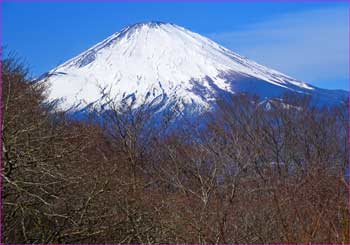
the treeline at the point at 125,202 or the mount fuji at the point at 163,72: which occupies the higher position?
the mount fuji at the point at 163,72

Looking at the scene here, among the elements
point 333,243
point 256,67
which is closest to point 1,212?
point 333,243

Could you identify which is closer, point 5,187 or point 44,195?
point 5,187

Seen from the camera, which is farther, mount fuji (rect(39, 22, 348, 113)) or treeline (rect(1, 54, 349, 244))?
mount fuji (rect(39, 22, 348, 113))

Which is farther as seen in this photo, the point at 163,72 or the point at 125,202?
the point at 163,72

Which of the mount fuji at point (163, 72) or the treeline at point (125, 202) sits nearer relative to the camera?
the treeline at point (125, 202)

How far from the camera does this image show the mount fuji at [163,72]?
77.8 metres

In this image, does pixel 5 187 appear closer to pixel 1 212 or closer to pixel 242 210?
pixel 1 212

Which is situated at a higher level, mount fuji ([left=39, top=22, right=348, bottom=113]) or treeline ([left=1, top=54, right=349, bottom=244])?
mount fuji ([left=39, top=22, right=348, bottom=113])

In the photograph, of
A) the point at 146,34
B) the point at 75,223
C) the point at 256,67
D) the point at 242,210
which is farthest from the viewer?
the point at 146,34

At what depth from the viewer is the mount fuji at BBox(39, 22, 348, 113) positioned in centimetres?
7775

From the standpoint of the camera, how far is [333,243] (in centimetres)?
496

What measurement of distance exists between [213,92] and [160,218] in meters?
67.2

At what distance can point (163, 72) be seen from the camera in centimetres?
9256

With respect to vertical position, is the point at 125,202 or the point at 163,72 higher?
the point at 163,72
